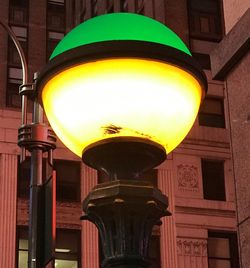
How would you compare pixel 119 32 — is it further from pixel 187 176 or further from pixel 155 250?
pixel 187 176

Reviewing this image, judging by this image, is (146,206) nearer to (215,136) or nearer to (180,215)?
(180,215)

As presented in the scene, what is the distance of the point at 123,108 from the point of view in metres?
3.53

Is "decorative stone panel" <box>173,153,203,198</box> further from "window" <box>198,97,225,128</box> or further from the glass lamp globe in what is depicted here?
the glass lamp globe

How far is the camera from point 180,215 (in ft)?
98.3

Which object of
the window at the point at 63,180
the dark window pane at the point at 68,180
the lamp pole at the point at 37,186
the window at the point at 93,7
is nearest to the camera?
the lamp pole at the point at 37,186

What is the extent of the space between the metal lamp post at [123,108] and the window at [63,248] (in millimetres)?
24547

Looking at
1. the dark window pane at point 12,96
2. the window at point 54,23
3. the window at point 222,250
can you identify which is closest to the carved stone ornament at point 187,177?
the window at point 222,250

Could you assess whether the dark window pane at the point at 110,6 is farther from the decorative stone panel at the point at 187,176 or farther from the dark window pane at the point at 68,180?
the dark window pane at the point at 68,180

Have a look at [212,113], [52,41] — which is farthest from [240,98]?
[52,41]

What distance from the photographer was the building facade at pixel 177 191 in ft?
93.2

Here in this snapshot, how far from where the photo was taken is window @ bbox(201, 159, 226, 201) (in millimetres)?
30938

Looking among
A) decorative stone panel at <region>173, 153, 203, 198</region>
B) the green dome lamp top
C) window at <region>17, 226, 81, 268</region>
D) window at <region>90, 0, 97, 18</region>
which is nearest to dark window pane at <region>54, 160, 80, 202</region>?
window at <region>17, 226, 81, 268</region>

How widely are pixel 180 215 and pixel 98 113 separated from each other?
26.7 m

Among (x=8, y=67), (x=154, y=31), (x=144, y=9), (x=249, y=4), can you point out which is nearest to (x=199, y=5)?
(x=144, y=9)
